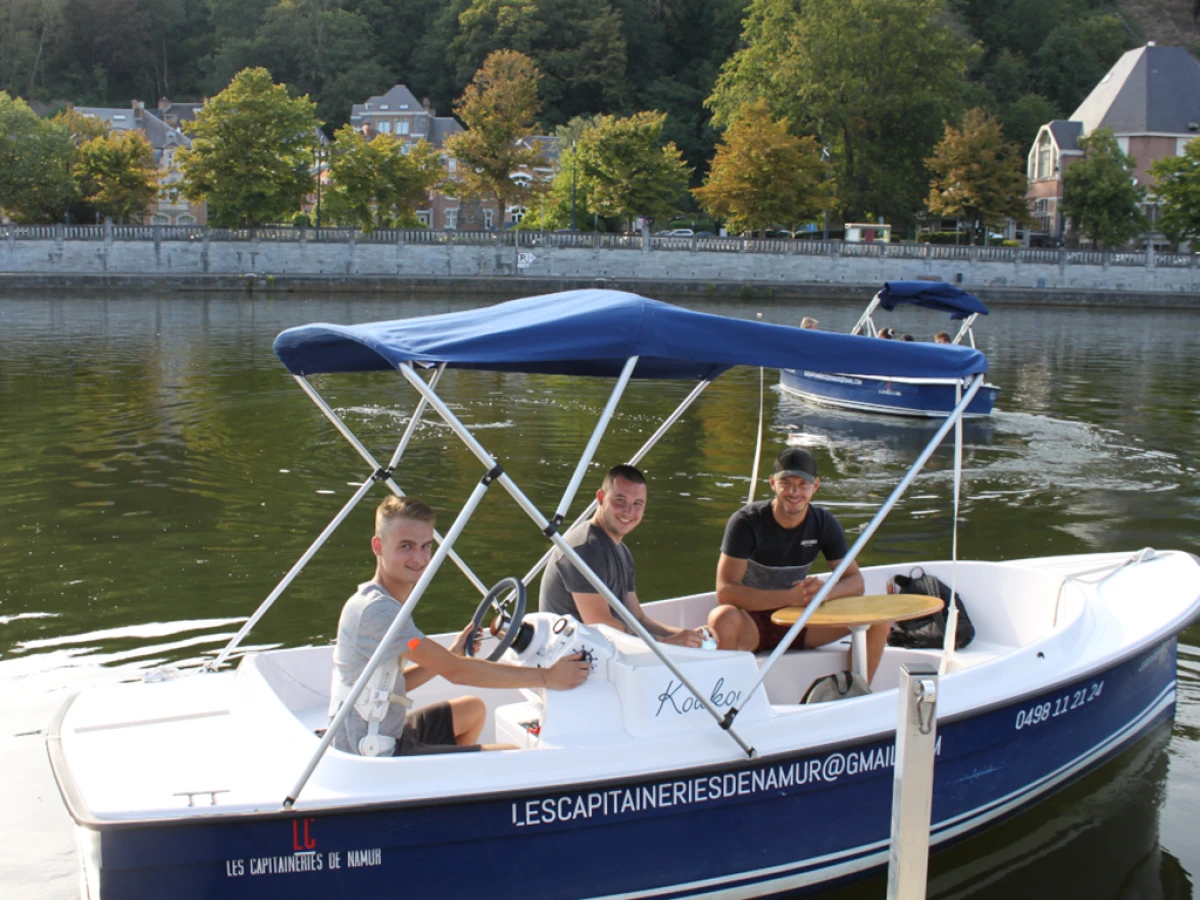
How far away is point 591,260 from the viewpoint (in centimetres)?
5953

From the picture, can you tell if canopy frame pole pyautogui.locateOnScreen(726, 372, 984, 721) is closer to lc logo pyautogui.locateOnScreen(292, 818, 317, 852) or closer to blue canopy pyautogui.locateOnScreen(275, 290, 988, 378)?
blue canopy pyautogui.locateOnScreen(275, 290, 988, 378)

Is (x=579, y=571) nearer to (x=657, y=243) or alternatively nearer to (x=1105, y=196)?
(x=657, y=243)

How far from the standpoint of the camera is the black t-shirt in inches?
273

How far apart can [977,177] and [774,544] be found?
207 feet

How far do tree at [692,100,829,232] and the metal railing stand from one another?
4096 mm

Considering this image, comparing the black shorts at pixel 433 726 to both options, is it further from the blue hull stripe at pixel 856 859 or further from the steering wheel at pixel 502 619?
the blue hull stripe at pixel 856 859

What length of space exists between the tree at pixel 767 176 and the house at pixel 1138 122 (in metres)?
19.5

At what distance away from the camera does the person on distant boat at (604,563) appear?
5.83 m

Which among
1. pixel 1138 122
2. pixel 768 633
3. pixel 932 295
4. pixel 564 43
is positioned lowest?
pixel 768 633

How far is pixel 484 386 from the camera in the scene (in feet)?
85.5

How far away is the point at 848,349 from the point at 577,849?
2.63m

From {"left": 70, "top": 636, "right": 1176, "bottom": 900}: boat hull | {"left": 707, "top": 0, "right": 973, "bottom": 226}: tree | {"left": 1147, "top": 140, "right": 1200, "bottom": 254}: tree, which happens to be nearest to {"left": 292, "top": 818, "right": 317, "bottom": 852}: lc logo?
{"left": 70, "top": 636, "right": 1176, "bottom": 900}: boat hull

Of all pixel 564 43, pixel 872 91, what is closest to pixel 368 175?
pixel 872 91

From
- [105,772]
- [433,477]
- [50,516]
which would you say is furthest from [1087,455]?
[105,772]
